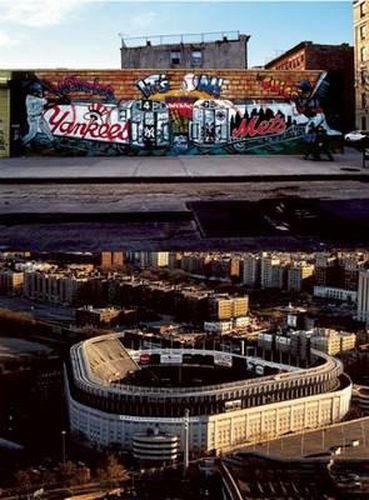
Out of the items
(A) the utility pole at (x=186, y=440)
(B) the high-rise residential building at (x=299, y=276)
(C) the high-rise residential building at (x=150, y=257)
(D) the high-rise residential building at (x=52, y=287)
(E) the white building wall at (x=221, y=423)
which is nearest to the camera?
(C) the high-rise residential building at (x=150, y=257)

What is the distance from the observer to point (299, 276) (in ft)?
44.8

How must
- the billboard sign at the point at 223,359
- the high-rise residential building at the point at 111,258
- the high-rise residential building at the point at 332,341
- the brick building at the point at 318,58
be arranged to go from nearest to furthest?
the high-rise residential building at the point at 111,258 < the brick building at the point at 318,58 < the high-rise residential building at the point at 332,341 < the billboard sign at the point at 223,359

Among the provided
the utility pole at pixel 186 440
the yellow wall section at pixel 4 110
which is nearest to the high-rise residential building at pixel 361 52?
the yellow wall section at pixel 4 110

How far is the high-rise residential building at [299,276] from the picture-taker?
12539 millimetres

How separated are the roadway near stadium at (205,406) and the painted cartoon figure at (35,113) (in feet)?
26.0

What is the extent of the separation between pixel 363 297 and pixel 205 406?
4115 mm

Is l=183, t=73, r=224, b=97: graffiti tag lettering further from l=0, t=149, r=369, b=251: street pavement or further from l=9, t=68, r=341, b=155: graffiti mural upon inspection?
l=0, t=149, r=369, b=251: street pavement

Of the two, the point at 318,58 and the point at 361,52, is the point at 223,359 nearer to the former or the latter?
the point at 318,58

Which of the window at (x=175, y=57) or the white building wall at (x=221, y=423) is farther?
the window at (x=175, y=57)

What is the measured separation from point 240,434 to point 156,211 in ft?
47.7

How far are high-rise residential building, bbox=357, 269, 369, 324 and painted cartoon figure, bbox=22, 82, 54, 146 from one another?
196 inches

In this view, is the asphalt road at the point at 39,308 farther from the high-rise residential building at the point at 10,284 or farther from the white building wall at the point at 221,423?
the white building wall at the point at 221,423

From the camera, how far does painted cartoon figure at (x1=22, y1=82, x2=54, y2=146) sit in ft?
28.4

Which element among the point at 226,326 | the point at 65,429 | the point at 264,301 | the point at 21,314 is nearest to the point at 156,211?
the point at 65,429
